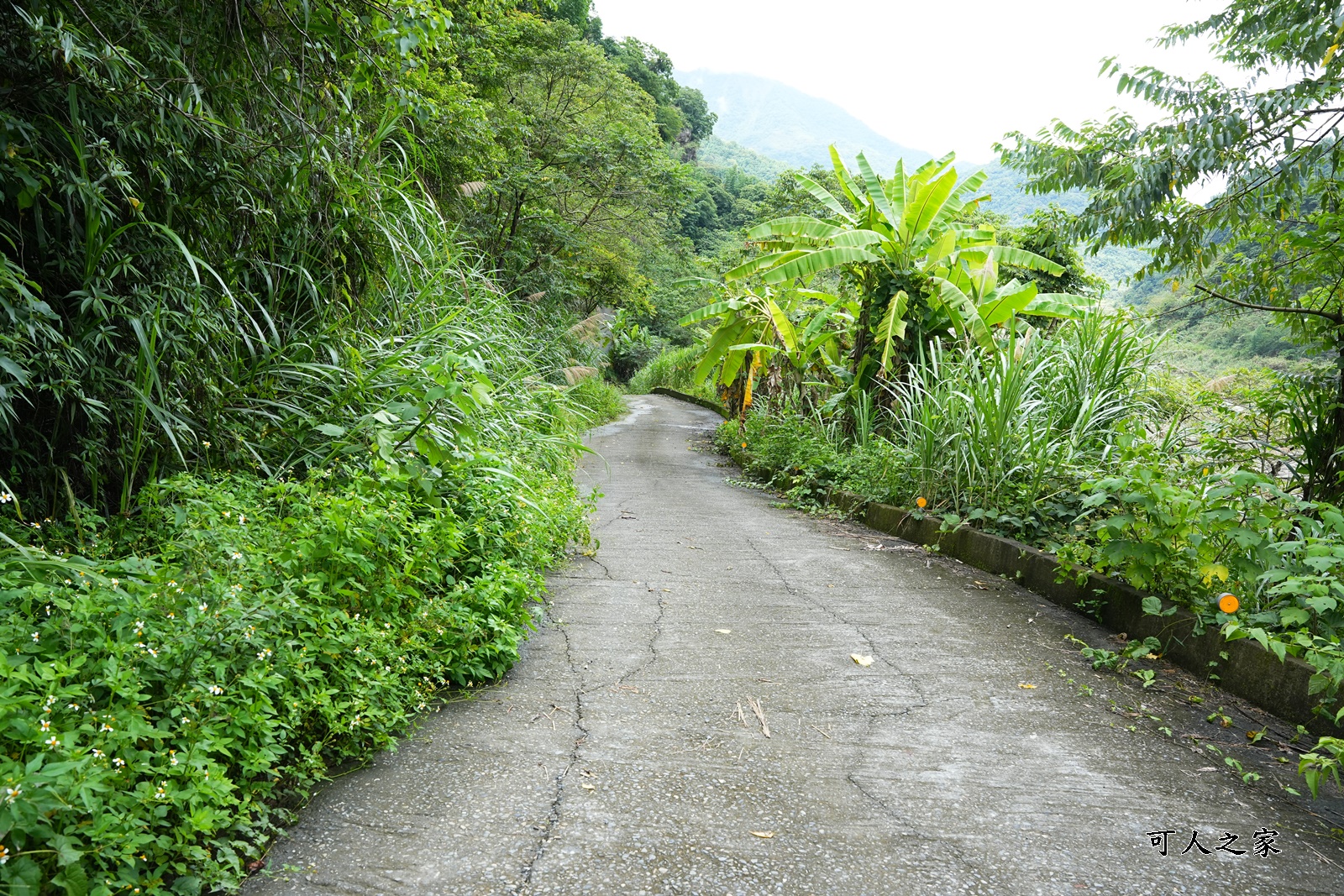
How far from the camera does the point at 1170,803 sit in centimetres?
250

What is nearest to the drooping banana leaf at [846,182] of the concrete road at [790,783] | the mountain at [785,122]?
the concrete road at [790,783]

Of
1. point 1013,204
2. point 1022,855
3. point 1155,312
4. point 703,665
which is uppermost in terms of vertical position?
point 1013,204

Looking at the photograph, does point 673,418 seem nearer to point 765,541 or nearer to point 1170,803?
point 765,541

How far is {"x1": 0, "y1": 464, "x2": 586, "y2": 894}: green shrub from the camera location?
170 cm

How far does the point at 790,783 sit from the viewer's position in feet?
8.38

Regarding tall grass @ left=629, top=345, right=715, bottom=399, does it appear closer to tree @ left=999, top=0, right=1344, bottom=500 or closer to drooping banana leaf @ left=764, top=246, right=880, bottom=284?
drooping banana leaf @ left=764, top=246, right=880, bottom=284

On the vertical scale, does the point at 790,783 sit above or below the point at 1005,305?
below

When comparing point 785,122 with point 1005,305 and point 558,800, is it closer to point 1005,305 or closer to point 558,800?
point 1005,305

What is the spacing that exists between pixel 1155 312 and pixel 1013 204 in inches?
2358

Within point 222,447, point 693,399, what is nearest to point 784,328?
point 222,447

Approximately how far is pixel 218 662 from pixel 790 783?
1.74 metres

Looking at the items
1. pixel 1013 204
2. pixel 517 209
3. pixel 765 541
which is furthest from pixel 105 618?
pixel 1013 204

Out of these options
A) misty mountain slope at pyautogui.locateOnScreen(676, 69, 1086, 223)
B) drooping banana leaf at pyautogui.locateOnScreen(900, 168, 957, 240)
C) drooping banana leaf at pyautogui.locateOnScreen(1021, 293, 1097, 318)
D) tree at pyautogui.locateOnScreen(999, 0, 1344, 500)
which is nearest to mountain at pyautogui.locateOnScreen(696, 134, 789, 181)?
misty mountain slope at pyautogui.locateOnScreen(676, 69, 1086, 223)

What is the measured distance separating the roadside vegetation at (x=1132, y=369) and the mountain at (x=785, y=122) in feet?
411
